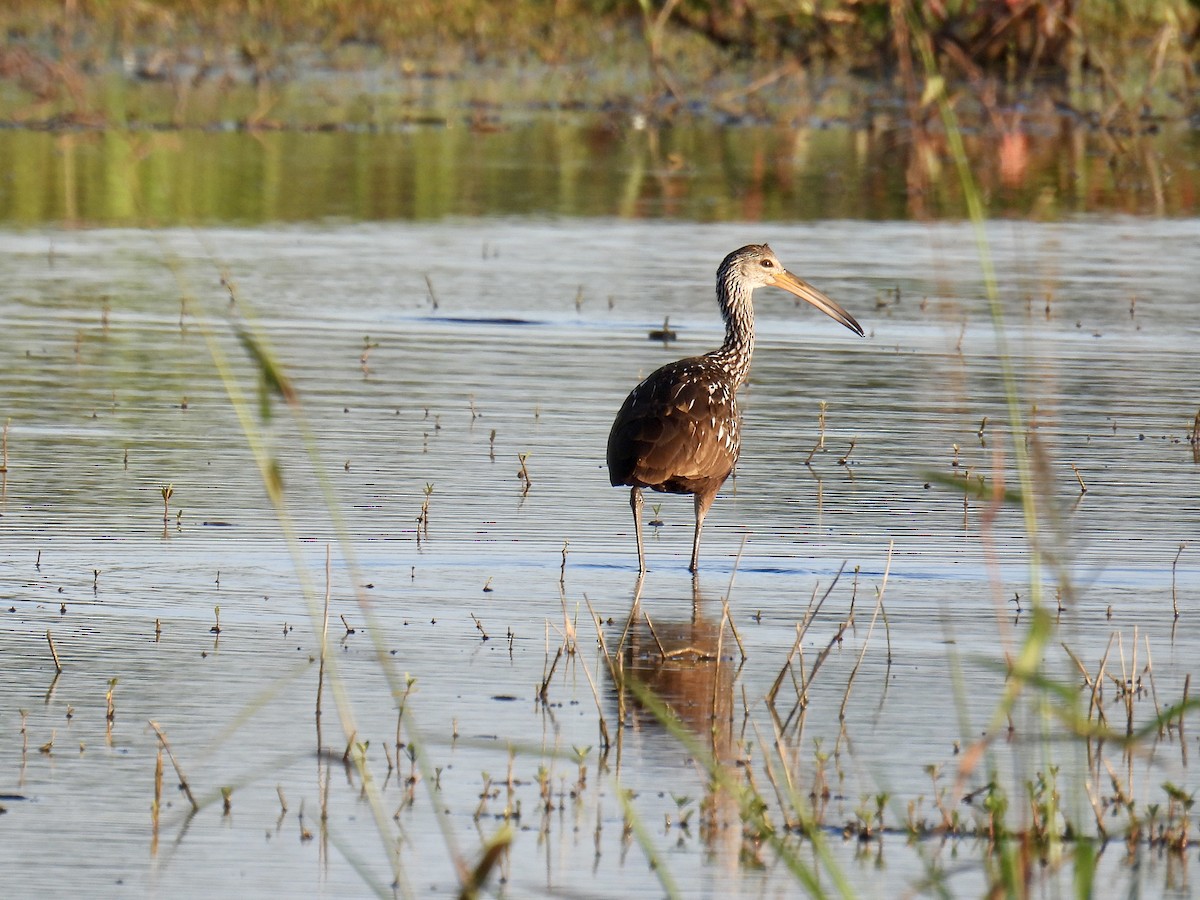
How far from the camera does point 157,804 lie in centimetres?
645

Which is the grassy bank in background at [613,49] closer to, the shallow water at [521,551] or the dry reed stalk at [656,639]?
the shallow water at [521,551]

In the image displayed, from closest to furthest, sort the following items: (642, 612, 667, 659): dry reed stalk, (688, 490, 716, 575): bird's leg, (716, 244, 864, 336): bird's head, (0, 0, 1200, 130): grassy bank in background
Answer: (642, 612, 667, 659): dry reed stalk, (688, 490, 716, 575): bird's leg, (716, 244, 864, 336): bird's head, (0, 0, 1200, 130): grassy bank in background

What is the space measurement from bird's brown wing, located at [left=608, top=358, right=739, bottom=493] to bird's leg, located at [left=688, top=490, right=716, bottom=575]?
5cm

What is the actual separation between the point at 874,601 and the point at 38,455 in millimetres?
4619

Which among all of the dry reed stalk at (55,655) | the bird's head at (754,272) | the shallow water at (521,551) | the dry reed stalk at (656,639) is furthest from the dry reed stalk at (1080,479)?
the dry reed stalk at (55,655)

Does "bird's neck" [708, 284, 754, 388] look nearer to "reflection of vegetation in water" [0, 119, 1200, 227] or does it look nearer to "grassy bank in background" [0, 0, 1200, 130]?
"reflection of vegetation in water" [0, 119, 1200, 227]

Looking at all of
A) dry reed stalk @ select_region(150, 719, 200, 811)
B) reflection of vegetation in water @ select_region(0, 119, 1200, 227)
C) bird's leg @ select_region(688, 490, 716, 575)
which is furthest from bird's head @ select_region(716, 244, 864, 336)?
reflection of vegetation in water @ select_region(0, 119, 1200, 227)

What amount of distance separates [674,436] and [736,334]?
172cm

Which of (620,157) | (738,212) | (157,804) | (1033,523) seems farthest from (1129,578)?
(620,157)

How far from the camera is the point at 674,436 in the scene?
10266 mm

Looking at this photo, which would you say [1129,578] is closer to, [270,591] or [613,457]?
[613,457]

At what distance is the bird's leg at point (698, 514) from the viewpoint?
10188 millimetres

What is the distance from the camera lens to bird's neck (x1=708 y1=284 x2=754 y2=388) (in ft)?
37.6

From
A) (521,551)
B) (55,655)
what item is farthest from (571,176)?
(55,655)
